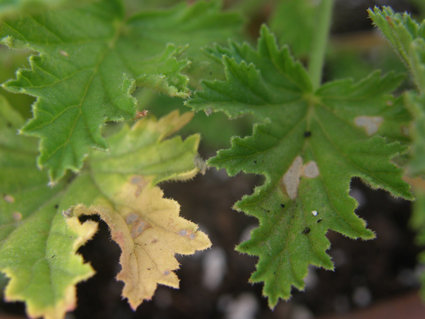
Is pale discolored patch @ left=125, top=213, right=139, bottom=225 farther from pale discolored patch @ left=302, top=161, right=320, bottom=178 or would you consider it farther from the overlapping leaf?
the overlapping leaf

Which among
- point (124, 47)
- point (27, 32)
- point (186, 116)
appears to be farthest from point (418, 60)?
point (27, 32)

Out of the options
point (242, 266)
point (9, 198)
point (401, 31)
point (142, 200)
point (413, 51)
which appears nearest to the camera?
point (413, 51)

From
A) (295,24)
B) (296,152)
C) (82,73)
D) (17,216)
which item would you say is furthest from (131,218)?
(295,24)

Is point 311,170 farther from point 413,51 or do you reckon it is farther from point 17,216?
point 17,216

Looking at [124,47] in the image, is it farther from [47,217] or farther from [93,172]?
[47,217]

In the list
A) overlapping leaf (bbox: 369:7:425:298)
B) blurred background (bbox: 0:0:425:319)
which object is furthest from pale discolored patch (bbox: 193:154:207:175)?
blurred background (bbox: 0:0:425:319)
